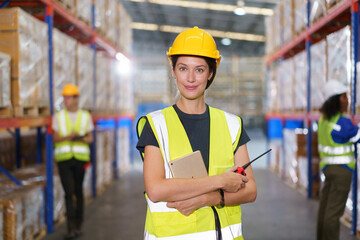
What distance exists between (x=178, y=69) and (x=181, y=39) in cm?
15

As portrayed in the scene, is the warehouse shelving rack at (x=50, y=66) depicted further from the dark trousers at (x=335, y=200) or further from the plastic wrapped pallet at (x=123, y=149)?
the dark trousers at (x=335, y=200)

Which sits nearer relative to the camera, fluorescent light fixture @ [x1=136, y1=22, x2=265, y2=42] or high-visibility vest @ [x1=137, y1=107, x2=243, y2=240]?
high-visibility vest @ [x1=137, y1=107, x2=243, y2=240]

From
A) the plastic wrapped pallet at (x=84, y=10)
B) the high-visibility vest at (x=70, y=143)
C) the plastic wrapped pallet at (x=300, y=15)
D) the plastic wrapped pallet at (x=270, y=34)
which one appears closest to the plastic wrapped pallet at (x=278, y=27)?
the plastic wrapped pallet at (x=270, y=34)

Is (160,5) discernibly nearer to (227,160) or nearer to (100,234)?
(100,234)

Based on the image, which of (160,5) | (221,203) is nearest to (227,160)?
(221,203)

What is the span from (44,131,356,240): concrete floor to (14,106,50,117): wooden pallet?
1685 mm

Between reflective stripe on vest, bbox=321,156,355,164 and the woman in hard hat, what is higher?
the woman in hard hat

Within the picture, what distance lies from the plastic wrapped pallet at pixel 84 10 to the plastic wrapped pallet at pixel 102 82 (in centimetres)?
110

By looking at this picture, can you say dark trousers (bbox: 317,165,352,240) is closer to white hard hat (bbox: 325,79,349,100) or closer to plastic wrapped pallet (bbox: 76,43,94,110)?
white hard hat (bbox: 325,79,349,100)

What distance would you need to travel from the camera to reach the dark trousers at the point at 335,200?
3.91 meters

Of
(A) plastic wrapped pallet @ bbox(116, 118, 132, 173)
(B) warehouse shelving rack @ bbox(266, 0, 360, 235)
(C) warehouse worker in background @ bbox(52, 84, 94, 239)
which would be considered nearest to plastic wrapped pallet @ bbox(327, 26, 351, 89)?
(B) warehouse shelving rack @ bbox(266, 0, 360, 235)

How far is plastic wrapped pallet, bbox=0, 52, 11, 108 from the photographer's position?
362 centimetres

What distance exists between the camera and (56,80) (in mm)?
5117

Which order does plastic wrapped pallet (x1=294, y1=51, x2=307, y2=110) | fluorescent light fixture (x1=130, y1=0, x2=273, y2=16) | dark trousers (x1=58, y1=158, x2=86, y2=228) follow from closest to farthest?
dark trousers (x1=58, y1=158, x2=86, y2=228)
plastic wrapped pallet (x1=294, y1=51, x2=307, y2=110)
fluorescent light fixture (x1=130, y1=0, x2=273, y2=16)
